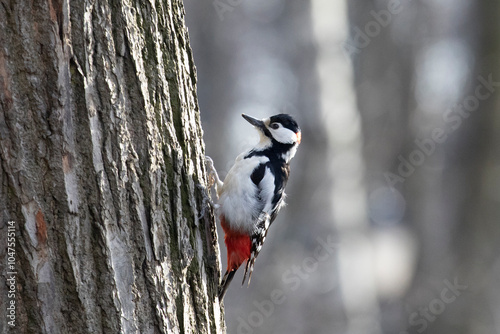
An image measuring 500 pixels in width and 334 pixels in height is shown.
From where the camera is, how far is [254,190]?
396 cm

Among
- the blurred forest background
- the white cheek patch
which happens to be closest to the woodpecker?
the white cheek patch

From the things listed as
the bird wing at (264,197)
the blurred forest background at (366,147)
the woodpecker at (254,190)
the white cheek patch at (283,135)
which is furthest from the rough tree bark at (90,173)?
the blurred forest background at (366,147)

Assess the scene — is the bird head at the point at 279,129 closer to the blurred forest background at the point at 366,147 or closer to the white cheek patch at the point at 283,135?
the white cheek patch at the point at 283,135

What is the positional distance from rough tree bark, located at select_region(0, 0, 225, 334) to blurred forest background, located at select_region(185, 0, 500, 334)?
671 cm

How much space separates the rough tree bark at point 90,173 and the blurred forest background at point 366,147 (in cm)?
671

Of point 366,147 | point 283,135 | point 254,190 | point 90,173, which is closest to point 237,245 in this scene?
point 254,190

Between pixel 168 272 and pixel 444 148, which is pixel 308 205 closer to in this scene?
pixel 444 148

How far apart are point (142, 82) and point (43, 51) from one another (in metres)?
0.36

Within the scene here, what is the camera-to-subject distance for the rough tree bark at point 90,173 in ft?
6.15

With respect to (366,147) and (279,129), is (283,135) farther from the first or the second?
(366,147)

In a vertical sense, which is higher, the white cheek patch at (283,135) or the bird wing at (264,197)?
the white cheek patch at (283,135)

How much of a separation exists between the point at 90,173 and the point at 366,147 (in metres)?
8.91

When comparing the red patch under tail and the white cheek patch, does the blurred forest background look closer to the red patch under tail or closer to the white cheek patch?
the white cheek patch

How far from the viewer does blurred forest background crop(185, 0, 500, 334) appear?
8641mm
